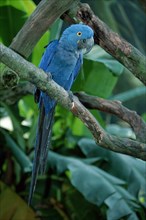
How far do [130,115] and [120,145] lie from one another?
0.20 metres

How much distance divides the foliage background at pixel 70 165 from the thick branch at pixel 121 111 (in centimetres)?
19

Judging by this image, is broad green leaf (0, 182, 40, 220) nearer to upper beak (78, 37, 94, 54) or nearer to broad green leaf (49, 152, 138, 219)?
broad green leaf (49, 152, 138, 219)

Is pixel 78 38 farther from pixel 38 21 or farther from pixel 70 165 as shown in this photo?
pixel 70 165

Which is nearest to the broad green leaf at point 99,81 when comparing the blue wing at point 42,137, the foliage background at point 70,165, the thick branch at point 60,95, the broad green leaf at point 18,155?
the foliage background at point 70,165

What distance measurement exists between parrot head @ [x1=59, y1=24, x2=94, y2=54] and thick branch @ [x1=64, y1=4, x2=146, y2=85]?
3.1 inches

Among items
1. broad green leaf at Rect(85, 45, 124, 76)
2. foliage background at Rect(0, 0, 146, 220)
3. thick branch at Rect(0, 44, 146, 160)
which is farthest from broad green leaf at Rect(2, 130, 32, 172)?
thick branch at Rect(0, 44, 146, 160)

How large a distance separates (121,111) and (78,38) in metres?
0.34

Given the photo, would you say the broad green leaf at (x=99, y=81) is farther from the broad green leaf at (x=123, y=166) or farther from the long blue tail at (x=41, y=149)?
the long blue tail at (x=41, y=149)

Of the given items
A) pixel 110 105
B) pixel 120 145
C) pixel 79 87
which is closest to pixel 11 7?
pixel 79 87

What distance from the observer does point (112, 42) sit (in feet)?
5.95

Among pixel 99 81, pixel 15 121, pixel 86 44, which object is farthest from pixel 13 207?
pixel 86 44

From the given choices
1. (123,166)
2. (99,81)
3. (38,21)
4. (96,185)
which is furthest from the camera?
(123,166)

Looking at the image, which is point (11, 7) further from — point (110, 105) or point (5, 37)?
point (110, 105)

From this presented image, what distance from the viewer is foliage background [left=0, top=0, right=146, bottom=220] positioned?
2.27 m
